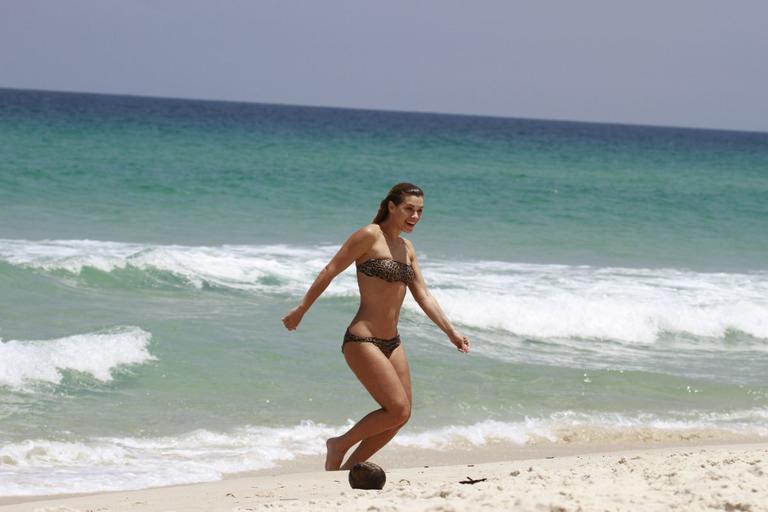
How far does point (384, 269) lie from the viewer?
20.1 feet

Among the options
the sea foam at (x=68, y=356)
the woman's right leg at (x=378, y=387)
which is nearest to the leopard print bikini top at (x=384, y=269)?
the woman's right leg at (x=378, y=387)

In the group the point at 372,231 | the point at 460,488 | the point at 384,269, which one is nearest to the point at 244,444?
the point at 384,269

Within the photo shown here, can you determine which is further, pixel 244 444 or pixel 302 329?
pixel 302 329

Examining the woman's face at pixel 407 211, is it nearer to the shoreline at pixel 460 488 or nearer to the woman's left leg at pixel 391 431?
the woman's left leg at pixel 391 431

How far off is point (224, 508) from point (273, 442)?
2.67 meters

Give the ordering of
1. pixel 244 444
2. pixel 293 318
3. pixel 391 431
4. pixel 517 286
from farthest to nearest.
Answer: pixel 517 286 < pixel 244 444 < pixel 391 431 < pixel 293 318

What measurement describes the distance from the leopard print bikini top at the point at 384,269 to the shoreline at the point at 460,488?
3.53 feet

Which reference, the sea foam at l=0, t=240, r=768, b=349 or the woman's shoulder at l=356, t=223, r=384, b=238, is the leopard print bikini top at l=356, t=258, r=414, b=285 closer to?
the woman's shoulder at l=356, t=223, r=384, b=238

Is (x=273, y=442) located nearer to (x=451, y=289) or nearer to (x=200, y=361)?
(x=200, y=361)

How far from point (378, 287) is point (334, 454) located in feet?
3.23

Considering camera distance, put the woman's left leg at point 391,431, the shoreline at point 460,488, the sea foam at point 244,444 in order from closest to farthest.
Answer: the shoreline at point 460,488, the woman's left leg at point 391,431, the sea foam at point 244,444

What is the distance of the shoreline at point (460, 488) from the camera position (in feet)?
16.3

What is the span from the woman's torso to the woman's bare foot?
0.67m

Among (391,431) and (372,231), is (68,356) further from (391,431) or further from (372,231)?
(372,231)
